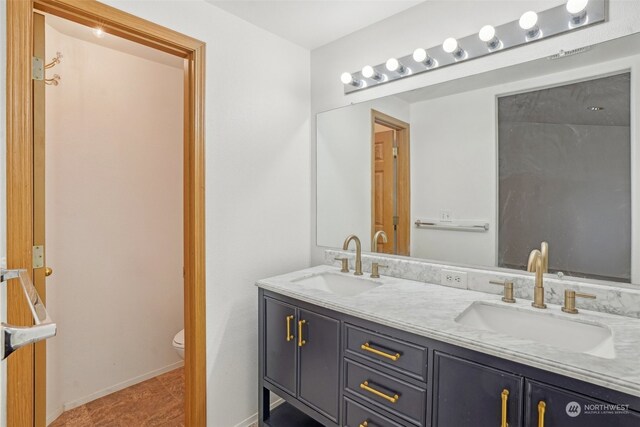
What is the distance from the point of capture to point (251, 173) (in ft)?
6.79

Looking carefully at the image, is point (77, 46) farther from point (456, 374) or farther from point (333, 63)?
point (456, 374)

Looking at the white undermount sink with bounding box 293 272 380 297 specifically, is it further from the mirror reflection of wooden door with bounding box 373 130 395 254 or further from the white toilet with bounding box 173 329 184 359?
the white toilet with bounding box 173 329 184 359

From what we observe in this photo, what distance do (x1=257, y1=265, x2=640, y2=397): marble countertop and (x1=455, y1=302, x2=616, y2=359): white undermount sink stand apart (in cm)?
2

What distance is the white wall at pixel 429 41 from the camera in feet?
4.55

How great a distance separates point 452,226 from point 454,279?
28 centimetres

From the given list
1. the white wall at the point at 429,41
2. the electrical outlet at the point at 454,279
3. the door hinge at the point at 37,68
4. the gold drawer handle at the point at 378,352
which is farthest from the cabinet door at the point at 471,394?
the door hinge at the point at 37,68

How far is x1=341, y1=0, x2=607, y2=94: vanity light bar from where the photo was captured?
1.38 metres

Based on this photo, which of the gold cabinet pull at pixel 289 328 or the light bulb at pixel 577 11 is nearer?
the light bulb at pixel 577 11

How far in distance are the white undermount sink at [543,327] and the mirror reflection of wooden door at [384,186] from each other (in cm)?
68

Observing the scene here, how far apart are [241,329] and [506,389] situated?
4.81 feet

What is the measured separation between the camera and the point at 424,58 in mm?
1804

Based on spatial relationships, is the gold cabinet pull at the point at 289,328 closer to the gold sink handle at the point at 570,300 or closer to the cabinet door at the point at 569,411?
the cabinet door at the point at 569,411

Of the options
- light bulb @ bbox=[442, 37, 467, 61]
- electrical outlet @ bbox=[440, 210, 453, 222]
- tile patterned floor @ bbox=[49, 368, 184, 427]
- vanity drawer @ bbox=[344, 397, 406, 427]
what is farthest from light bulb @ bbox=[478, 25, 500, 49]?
tile patterned floor @ bbox=[49, 368, 184, 427]

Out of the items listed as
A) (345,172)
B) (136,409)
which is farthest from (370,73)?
(136,409)
